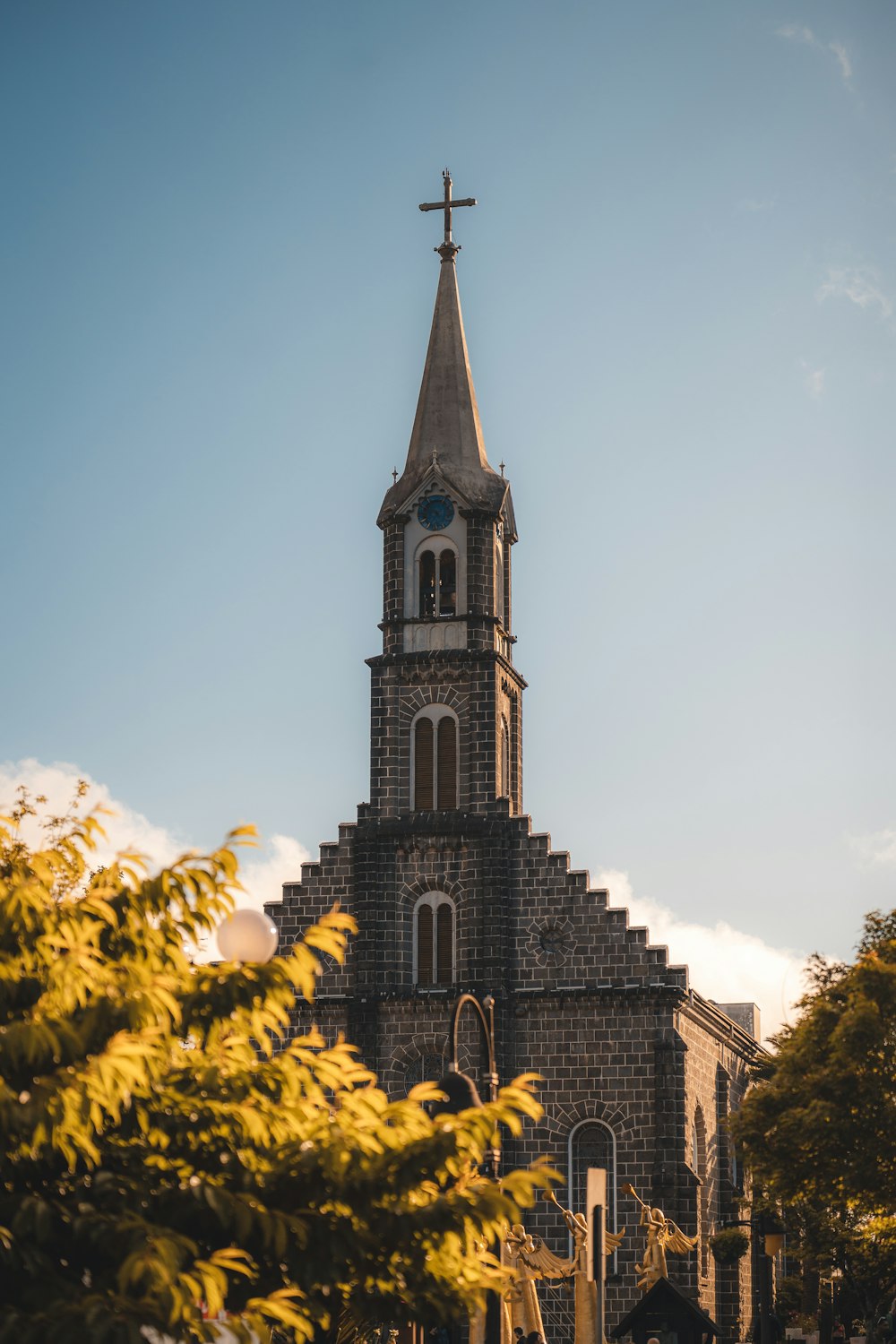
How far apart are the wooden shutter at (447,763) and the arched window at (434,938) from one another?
2570 millimetres

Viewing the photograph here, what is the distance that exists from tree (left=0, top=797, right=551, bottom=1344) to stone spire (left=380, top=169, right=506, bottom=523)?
125 ft

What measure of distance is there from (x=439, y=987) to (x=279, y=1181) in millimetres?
35843

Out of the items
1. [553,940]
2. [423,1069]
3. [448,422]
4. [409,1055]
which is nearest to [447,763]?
[553,940]

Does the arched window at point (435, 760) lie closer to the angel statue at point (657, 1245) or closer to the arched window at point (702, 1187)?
the arched window at point (702, 1187)

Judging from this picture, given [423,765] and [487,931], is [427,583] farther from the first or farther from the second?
[487,931]

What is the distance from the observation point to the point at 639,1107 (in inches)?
1925

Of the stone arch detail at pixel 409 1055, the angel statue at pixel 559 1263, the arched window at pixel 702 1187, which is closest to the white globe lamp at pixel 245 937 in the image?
the angel statue at pixel 559 1263

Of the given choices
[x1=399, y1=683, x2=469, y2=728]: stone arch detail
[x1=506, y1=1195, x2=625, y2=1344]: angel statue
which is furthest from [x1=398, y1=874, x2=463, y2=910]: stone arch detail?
[x1=506, y1=1195, x2=625, y2=1344]: angel statue

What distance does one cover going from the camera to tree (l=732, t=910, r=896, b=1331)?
32.6 metres

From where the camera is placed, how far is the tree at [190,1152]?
1317 centimetres

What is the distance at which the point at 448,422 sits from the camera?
54562mm

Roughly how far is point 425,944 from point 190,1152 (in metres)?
36.2

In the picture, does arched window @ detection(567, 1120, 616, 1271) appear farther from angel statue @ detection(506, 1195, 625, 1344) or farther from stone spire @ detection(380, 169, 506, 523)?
stone spire @ detection(380, 169, 506, 523)

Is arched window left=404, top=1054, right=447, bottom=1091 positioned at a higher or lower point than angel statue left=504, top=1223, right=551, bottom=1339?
higher
